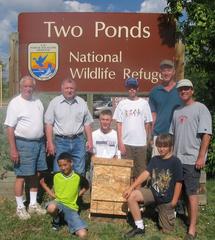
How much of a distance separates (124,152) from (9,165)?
87.2 inches

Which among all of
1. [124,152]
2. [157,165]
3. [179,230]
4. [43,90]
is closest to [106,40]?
[43,90]

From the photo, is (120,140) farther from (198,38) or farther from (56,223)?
(198,38)

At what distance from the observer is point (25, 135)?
19.3ft

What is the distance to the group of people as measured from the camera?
547 centimetres

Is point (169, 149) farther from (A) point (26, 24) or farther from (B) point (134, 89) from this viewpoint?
(A) point (26, 24)

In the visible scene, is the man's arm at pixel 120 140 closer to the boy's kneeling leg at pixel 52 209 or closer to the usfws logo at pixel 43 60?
the boy's kneeling leg at pixel 52 209

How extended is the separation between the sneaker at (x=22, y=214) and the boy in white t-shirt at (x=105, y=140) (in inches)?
43.9

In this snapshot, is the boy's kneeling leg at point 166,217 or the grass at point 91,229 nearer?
the grass at point 91,229

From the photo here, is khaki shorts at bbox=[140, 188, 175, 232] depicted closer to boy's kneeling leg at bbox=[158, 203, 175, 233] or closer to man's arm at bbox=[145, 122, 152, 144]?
boy's kneeling leg at bbox=[158, 203, 175, 233]

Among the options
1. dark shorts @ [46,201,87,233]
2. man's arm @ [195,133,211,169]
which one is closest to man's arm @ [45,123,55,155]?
dark shorts @ [46,201,87,233]

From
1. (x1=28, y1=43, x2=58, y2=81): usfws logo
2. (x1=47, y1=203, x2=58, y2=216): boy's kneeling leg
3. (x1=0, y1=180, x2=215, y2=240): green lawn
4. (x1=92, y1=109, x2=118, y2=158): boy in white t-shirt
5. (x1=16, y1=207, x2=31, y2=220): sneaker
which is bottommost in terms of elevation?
(x1=0, y1=180, x2=215, y2=240): green lawn

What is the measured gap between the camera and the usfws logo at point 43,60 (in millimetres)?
7059

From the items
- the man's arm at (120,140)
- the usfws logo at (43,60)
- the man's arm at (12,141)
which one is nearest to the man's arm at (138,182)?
the man's arm at (120,140)

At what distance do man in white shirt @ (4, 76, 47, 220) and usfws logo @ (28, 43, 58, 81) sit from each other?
3.60 feet
